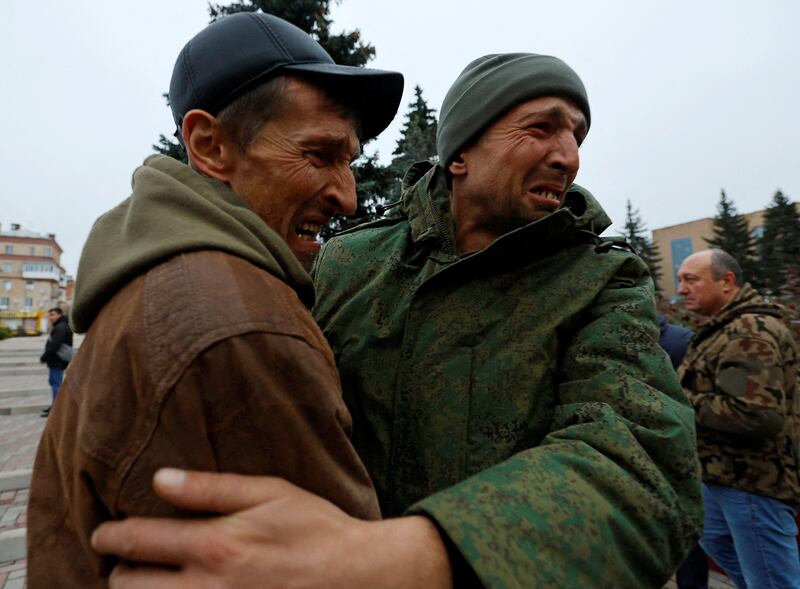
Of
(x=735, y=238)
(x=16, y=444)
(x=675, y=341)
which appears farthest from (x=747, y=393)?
(x=735, y=238)

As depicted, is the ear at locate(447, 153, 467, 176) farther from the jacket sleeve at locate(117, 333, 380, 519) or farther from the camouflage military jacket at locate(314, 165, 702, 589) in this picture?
Result: the jacket sleeve at locate(117, 333, 380, 519)

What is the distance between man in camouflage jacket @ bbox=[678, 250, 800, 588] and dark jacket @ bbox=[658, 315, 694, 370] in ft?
3.27

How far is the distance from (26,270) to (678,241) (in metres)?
97.4

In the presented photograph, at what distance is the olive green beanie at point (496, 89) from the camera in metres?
1.78

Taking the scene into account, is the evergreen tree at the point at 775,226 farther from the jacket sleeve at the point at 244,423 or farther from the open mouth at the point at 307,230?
the jacket sleeve at the point at 244,423

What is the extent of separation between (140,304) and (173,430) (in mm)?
231

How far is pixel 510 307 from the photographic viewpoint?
5.13 ft

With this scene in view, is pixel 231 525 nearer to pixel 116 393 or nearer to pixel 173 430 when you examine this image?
pixel 173 430

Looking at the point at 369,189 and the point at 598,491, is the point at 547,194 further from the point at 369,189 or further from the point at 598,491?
the point at 369,189

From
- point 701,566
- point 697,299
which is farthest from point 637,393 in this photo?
point 701,566

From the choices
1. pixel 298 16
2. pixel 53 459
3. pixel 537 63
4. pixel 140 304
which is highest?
pixel 298 16

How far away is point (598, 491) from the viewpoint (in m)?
0.99

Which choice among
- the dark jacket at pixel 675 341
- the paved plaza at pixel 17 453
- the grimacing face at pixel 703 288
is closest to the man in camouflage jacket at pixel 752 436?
the grimacing face at pixel 703 288

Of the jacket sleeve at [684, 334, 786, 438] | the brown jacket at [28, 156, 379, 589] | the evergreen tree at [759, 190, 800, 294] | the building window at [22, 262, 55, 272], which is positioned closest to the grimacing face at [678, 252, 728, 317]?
the jacket sleeve at [684, 334, 786, 438]
